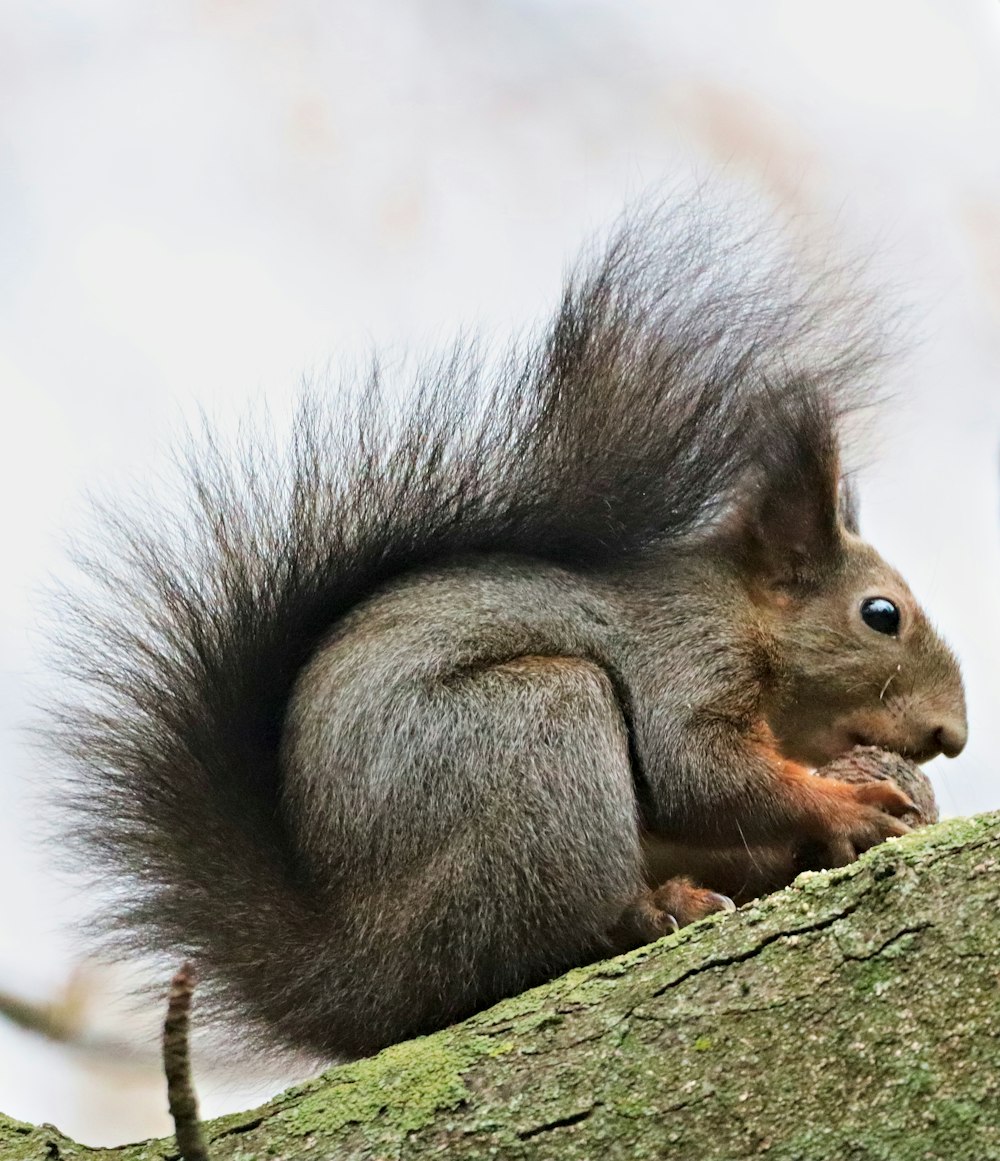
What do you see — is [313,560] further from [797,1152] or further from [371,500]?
[797,1152]

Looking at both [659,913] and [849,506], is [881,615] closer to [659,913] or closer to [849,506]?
[849,506]

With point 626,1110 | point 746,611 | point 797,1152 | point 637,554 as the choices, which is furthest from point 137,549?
point 797,1152

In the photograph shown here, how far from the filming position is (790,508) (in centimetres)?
340

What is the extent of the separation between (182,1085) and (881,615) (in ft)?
7.72

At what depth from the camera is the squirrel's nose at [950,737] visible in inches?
125

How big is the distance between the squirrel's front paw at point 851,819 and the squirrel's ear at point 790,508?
2.42 ft

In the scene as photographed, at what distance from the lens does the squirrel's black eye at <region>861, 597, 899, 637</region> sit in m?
3.34

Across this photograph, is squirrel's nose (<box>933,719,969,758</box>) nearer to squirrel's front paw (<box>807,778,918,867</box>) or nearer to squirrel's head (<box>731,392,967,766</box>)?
squirrel's head (<box>731,392,967,766</box>)

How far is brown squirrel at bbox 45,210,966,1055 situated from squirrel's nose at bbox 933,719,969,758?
0.01m

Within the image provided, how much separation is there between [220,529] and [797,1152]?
1820 millimetres

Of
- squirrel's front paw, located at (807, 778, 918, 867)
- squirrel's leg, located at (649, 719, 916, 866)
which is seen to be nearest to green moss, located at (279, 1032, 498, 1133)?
squirrel's leg, located at (649, 719, 916, 866)

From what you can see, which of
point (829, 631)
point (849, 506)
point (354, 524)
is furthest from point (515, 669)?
point (849, 506)

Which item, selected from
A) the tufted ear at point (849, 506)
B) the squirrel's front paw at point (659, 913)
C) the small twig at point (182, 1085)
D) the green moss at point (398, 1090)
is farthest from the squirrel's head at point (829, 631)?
the small twig at point (182, 1085)

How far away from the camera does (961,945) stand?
175 centimetres
